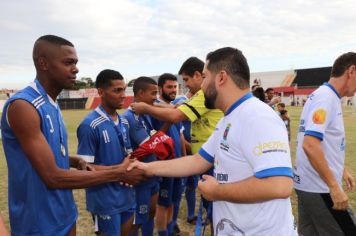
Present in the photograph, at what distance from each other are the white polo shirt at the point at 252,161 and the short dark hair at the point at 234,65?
112 mm

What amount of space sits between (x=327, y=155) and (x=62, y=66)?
268 centimetres

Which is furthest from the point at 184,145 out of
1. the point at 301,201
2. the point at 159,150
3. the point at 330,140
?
the point at 330,140

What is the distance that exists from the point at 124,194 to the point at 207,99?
1.87 meters

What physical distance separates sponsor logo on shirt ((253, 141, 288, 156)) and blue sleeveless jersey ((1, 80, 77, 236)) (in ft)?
5.10

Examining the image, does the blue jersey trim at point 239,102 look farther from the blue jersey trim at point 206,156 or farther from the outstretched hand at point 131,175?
the outstretched hand at point 131,175

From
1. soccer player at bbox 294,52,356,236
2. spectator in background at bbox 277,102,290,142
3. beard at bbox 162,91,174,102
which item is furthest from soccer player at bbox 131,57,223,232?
spectator in background at bbox 277,102,290,142

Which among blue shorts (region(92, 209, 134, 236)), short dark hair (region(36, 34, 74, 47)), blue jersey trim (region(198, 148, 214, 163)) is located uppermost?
short dark hair (region(36, 34, 74, 47))

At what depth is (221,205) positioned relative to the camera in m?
2.24

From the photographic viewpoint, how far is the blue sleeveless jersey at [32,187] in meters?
2.48

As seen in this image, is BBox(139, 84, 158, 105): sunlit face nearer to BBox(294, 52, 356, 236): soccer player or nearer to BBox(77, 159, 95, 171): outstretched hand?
BBox(77, 159, 95, 171): outstretched hand

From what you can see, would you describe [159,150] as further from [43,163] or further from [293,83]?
[293,83]

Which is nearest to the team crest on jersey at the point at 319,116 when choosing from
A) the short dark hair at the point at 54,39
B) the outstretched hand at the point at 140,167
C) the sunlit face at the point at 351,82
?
the sunlit face at the point at 351,82

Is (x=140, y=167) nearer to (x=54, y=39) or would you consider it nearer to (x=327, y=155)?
(x=54, y=39)

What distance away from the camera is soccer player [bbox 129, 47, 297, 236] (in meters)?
1.92
